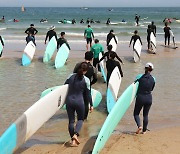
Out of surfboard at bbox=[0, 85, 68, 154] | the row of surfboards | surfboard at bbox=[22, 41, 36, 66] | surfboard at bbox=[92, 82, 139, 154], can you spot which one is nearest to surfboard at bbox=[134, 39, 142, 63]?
the row of surfboards

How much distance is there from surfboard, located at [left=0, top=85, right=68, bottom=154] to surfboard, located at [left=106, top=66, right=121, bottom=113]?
67.2 inches

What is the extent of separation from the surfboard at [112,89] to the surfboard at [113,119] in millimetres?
1074

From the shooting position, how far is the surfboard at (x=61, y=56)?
1264 cm

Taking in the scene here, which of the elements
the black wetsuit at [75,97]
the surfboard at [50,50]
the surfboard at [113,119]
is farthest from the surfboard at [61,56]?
the black wetsuit at [75,97]

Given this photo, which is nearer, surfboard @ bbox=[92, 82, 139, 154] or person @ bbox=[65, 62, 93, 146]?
surfboard @ bbox=[92, 82, 139, 154]

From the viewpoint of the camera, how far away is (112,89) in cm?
770

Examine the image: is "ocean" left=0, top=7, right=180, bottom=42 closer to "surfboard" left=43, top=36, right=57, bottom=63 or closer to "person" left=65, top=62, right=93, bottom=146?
"surfboard" left=43, top=36, right=57, bottom=63

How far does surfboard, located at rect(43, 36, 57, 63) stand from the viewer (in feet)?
45.5

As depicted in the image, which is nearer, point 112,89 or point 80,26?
point 112,89

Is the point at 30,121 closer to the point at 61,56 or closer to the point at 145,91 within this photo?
the point at 145,91

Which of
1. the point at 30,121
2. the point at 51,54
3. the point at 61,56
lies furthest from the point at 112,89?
the point at 51,54

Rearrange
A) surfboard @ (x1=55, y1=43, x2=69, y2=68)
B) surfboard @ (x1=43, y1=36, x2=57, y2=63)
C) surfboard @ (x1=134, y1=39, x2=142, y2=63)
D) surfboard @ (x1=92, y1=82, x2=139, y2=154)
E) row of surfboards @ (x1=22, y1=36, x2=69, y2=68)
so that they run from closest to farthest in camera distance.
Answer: surfboard @ (x1=92, y1=82, x2=139, y2=154) → surfboard @ (x1=55, y1=43, x2=69, y2=68) → row of surfboards @ (x1=22, y1=36, x2=69, y2=68) → surfboard @ (x1=43, y1=36, x2=57, y2=63) → surfboard @ (x1=134, y1=39, x2=142, y2=63)

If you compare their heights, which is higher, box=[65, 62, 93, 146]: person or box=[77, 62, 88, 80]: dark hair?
box=[77, 62, 88, 80]: dark hair

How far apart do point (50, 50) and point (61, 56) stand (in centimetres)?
149
